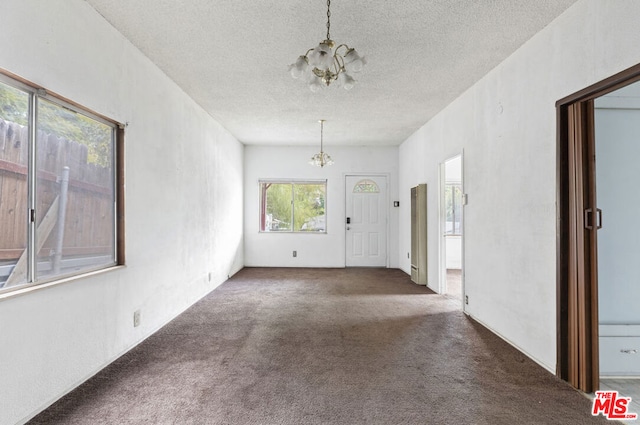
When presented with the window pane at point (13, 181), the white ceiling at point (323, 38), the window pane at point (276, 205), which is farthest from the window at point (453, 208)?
the window pane at point (13, 181)

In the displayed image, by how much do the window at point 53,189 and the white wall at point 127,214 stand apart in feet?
0.36

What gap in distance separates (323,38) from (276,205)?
15.7ft

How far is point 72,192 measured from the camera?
2.23 m

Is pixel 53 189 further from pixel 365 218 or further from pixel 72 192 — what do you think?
pixel 365 218

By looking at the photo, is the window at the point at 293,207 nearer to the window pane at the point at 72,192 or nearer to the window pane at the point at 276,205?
the window pane at the point at 276,205

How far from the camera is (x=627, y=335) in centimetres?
234

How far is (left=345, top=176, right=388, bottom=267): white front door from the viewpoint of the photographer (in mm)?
7125

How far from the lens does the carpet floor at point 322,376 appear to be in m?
1.89

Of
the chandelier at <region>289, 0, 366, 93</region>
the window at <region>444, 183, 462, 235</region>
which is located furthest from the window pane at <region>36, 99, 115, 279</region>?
the window at <region>444, 183, 462, 235</region>

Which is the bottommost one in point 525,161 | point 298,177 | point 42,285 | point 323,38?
point 42,285

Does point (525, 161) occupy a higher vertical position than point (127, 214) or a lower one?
higher

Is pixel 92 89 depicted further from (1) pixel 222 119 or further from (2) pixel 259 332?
(1) pixel 222 119

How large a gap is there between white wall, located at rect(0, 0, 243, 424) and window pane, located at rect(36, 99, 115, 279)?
0.14 m
